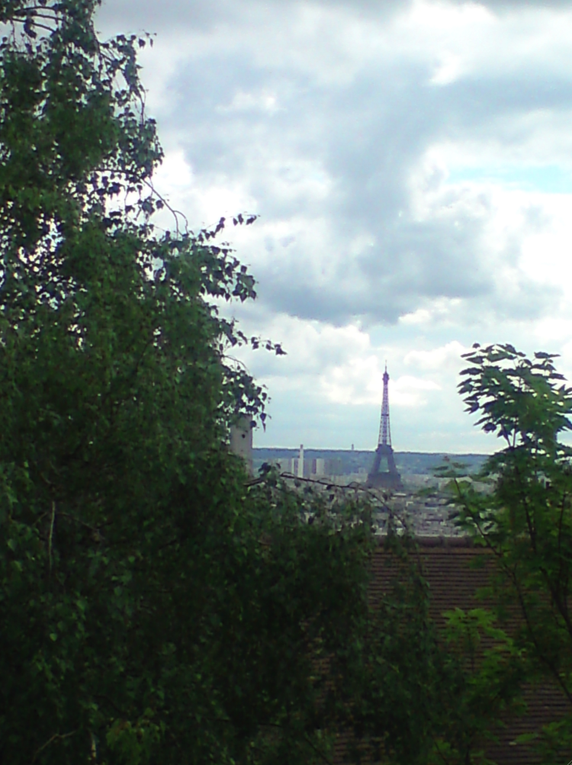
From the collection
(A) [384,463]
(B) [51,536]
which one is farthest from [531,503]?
(B) [51,536]

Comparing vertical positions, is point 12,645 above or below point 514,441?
below

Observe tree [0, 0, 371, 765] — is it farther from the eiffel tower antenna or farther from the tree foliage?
the eiffel tower antenna

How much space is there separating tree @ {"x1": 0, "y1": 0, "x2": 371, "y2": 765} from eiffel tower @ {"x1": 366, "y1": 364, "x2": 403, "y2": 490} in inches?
38.4

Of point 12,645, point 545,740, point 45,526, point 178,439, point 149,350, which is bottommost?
point 545,740

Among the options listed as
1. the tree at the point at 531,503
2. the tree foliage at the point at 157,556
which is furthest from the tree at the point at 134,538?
the tree at the point at 531,503

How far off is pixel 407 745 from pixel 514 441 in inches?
114

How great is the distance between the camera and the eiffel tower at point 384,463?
8.18 m

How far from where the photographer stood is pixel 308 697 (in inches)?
275

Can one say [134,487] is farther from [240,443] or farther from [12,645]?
[240,443]

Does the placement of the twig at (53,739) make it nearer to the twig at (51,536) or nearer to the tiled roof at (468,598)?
the twig at (51,536)

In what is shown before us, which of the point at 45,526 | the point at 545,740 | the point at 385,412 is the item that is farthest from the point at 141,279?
the point at 385,412

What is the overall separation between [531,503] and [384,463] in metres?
2.55

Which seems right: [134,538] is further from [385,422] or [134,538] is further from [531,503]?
[385,422]

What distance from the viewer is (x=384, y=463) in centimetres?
1098
